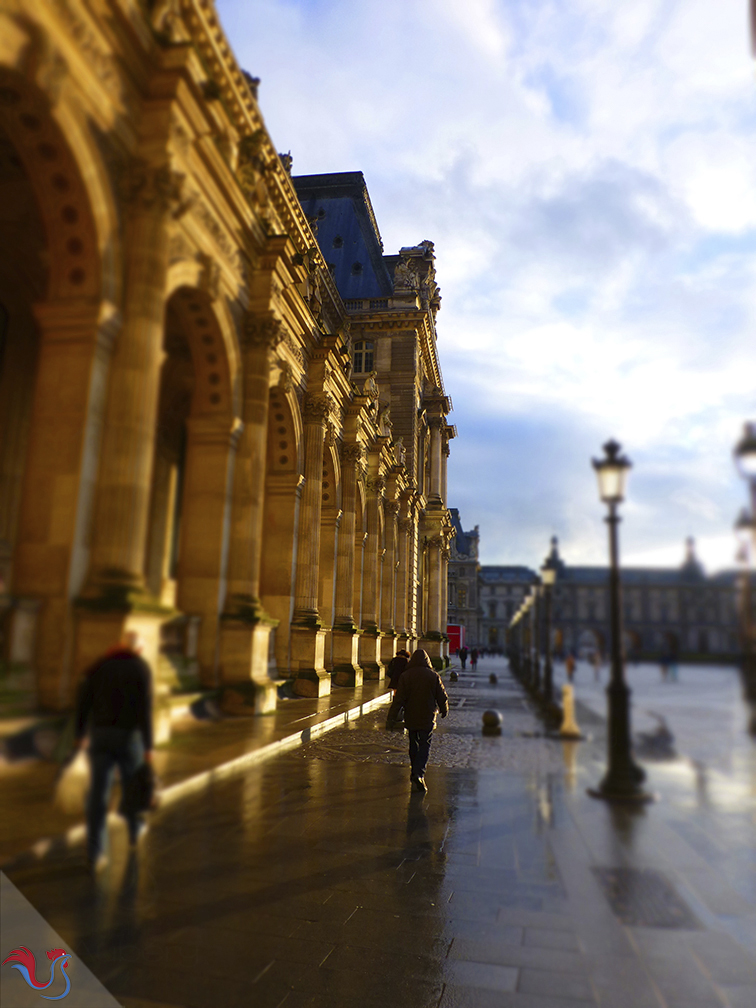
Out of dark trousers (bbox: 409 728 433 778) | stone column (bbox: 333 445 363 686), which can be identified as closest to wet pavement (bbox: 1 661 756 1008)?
dark trousers (bbox: 409 728 433 778)

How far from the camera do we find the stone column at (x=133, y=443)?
1477mm

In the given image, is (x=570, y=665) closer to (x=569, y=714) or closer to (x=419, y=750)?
(x=569, y=714)

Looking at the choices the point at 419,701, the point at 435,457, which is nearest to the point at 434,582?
the point at 435,457

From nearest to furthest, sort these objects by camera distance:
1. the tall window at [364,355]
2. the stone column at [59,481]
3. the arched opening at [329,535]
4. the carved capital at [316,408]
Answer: the stone column at [59,481]
the carved capital at [316,408]
the arched opening at [329,535]
the tall window at [364,355]

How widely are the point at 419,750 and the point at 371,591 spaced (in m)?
18.3

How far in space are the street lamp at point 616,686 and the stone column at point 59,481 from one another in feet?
3.49

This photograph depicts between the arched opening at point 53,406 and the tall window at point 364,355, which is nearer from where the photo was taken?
the arched opening at point 53,406

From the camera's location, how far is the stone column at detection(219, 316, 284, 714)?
→ 5.65ft

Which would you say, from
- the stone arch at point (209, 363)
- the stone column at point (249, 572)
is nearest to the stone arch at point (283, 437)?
the stone column at point (249, 572)

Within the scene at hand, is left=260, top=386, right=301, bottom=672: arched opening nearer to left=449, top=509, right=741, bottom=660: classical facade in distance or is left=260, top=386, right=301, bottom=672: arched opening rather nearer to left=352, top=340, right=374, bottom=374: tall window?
left=449, top=509, right=741, bottom=660: classical facade in distance

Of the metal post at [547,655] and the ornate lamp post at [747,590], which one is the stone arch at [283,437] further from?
the ornate lamp post at [747,590]

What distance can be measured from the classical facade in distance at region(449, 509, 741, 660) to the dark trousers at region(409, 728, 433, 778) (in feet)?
8.09

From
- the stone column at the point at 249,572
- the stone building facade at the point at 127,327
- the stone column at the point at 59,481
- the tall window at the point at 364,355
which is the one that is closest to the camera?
the stone column at the point at 59,481

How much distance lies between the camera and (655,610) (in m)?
1.06
